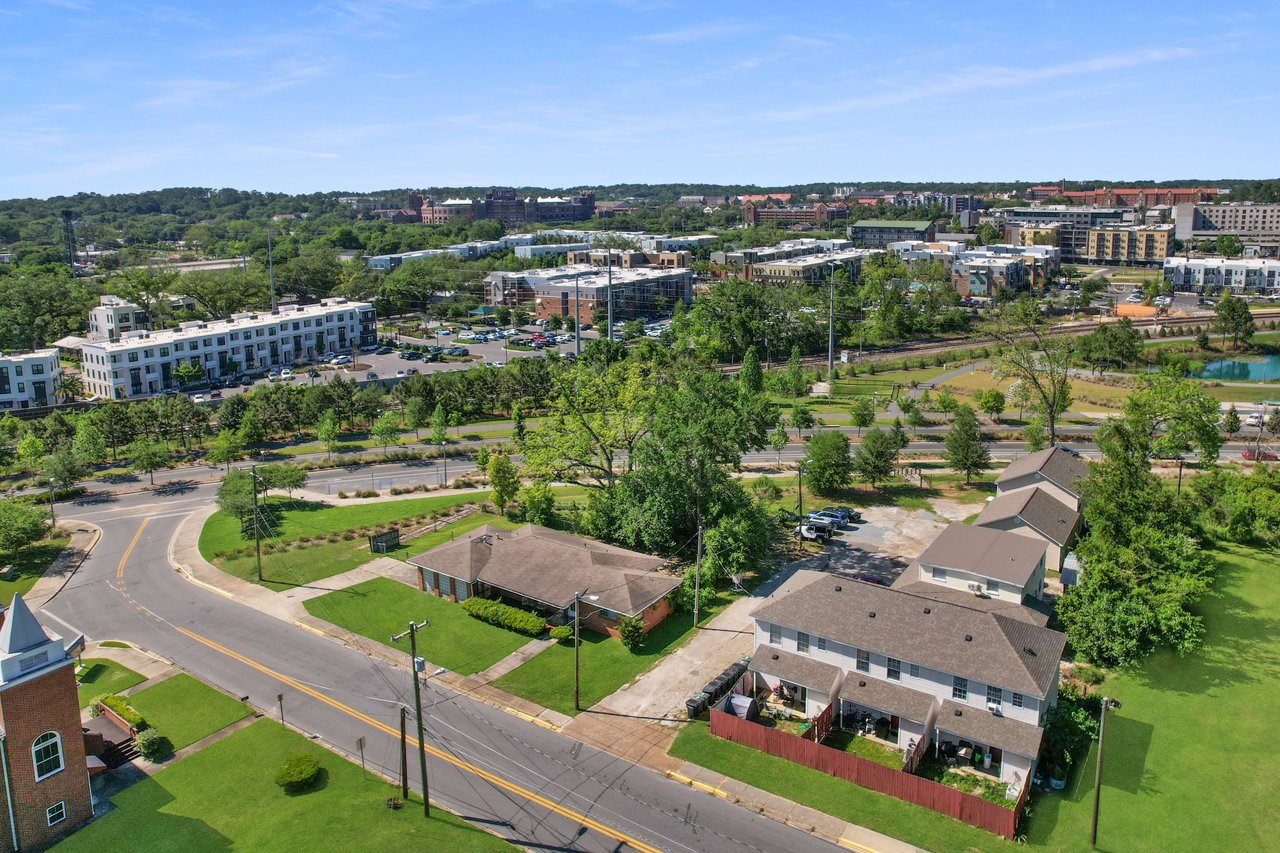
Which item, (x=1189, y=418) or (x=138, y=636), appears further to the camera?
(x=1189, y=418)

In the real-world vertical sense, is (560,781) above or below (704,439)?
below

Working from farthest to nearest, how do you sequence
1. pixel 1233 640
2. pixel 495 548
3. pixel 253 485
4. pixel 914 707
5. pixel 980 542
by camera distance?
pixel 253 485
pixel 495 548
pixel 980 542
pixel 1233 640
pixel 914 707

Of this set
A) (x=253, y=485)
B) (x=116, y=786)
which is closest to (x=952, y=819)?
(x=116, y=786)

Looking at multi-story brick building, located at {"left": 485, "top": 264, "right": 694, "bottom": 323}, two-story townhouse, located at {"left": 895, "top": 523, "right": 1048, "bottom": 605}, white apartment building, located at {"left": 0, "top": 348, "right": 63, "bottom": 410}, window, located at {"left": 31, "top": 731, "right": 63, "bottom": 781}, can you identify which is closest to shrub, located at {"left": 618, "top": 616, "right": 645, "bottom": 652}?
two-story townhouse, located at {"left": 895, "top": 523, "right": 1048, "bottom": 605}

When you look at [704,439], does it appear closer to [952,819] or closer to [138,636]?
[952,819]

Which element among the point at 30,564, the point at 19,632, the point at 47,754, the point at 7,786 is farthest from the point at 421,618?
the point at 30,564

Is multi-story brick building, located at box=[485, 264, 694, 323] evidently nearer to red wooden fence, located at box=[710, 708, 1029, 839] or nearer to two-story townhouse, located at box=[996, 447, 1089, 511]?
two-story townhouse, located at box=[996, 447, 1089, 511]
